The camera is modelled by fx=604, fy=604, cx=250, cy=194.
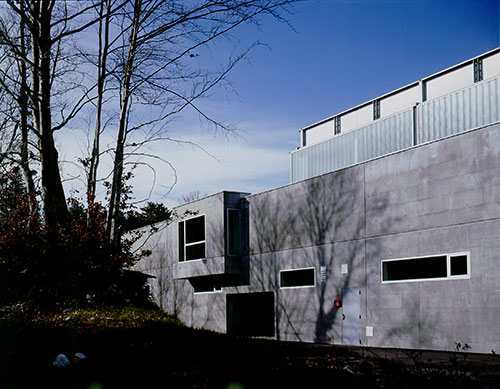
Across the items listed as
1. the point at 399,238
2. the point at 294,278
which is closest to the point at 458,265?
the point at 399,238

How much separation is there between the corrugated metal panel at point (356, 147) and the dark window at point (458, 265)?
4.67 meters

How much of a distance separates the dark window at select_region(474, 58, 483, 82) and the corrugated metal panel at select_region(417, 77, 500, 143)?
2492 mm

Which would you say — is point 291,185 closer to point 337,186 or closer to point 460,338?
point 337,186

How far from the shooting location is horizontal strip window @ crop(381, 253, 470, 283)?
12969 millimetres

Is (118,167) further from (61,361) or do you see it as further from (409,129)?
(409,129)

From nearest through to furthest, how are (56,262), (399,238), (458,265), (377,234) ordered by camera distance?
1. (56,262)
2. (458,265)
3. (399,238)
4. (377,234)

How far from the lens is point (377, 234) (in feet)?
49.6

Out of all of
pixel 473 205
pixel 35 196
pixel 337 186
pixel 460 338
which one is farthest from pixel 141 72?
pixel 460 338

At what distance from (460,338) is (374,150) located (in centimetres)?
688

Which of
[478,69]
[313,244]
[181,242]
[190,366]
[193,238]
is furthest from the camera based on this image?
[181,242]

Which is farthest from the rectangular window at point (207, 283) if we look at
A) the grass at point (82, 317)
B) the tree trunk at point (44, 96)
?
the tree trunk at point (44, 96)

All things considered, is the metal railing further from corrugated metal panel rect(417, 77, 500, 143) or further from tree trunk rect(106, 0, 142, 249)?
tree trunk rect(106, 0, 142, 249)

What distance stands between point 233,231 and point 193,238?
2996 mm

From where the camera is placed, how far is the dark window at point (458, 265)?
12.9 meters
